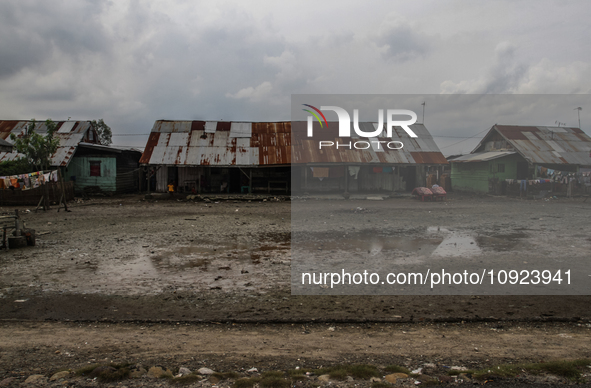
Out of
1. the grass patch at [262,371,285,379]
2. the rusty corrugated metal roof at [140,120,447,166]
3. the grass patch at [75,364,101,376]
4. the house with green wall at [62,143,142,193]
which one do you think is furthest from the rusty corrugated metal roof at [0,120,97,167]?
the grass patch at [262,371,285,379]

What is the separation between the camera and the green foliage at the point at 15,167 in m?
19.7

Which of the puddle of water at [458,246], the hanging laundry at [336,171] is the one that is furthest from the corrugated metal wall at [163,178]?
the puddle of water at [458,246]

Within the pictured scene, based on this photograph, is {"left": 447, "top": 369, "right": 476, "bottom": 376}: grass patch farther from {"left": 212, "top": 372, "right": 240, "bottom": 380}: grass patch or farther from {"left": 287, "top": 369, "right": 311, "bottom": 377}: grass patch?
{"left": 212, "top": 372, "right": 240, "bottom": 380}: grass patch

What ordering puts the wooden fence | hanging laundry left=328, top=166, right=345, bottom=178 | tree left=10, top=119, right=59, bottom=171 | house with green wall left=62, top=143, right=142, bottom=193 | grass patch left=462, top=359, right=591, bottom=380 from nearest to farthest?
1. grass patch left=462, top=359, right=591, bottom=380
2. the wooden fence
3. tree left=10, top=119, right=59, bottom=171
4. house with green wall left=62, top=143, right=142, bottom=193
5. hanging laundry left=328, top=166, right=345, bottom=178

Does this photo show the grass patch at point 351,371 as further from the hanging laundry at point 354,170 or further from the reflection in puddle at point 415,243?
the hanging laundry at point 354,170

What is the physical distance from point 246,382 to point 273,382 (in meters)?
0.23

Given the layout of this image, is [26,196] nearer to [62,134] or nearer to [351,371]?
[62,134]

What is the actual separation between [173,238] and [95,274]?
3355 millimetres

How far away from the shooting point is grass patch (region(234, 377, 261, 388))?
3153mm

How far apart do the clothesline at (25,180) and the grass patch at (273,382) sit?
16321 mm

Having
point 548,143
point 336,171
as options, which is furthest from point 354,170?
point 548,143

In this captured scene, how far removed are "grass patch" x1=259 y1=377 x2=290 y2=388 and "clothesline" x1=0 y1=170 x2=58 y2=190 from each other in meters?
16.3

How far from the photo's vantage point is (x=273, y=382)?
10.5ft

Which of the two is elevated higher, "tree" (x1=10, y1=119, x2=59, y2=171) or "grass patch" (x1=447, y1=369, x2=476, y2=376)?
Result: "tree" (x1=10, y1=119, x2=59, y2=171)
